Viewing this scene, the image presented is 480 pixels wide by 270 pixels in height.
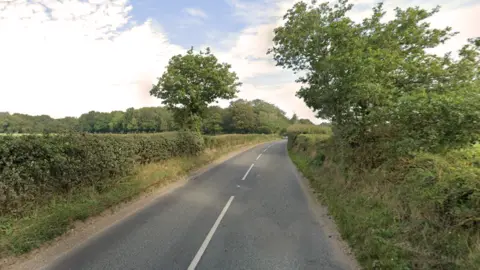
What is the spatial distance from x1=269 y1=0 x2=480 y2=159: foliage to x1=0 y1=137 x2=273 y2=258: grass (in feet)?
27.8

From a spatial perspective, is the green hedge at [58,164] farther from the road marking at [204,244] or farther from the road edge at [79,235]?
the road marking at [204,244]

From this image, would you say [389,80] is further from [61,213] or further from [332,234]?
[61,213]

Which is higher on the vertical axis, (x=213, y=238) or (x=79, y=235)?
(x=79, y=235)

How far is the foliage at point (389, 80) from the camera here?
5.50 meters

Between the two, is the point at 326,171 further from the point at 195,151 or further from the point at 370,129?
the point at 195,151

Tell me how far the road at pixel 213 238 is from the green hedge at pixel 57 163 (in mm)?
1950

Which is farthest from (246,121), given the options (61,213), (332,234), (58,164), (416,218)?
(416,218)

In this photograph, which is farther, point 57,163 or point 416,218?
point 57,163

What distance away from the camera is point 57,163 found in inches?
250

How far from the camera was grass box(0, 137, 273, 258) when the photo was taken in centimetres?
465

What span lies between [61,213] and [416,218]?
26.0 feet

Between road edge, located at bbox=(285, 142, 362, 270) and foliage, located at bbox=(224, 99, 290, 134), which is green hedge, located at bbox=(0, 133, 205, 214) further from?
foliage, located at bbox=(224, 99, 290, 134)

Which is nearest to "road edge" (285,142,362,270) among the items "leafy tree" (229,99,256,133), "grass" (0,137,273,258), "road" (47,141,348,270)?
"road" (47,141,348,270)

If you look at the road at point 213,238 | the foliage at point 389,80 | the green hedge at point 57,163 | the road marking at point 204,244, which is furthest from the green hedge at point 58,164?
the foliage at point 389,80
